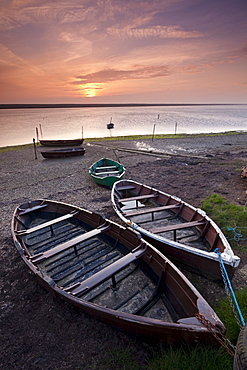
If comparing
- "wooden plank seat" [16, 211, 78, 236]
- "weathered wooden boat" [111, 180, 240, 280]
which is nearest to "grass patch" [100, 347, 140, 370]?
"weathered wooden boat" [111, 180, 240, 280]

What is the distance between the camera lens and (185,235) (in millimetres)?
6934

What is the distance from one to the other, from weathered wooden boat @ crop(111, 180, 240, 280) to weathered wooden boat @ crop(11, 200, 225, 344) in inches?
32.6

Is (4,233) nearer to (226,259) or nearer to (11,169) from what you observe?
(226,259)

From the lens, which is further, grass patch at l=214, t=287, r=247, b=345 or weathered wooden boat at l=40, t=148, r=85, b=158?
weathered wooden boat at l=40, t=148, r=85, b=158

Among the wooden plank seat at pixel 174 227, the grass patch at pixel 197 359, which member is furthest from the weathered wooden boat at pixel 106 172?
the grass patch at pixel 197 359

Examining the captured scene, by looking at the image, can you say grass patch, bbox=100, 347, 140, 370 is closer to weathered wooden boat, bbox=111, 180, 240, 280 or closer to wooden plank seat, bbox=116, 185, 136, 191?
weathered wooden boat, bbox=111, 180, 240, 280

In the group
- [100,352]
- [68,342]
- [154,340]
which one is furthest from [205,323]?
[68,342]

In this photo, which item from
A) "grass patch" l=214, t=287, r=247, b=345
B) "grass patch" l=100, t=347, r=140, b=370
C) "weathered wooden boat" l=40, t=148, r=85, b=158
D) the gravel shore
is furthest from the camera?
"weathered wooden boat" l=40, t=148, r=85, b=158

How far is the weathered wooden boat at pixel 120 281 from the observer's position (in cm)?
347

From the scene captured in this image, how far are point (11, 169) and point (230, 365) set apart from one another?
21703 millimetres

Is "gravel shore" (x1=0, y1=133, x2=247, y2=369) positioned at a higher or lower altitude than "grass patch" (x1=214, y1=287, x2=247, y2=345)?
lower

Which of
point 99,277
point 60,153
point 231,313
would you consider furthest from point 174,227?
point 60,153

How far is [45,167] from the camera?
20656 mm

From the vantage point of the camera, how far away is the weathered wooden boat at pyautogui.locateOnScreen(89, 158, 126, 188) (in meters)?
12.9
